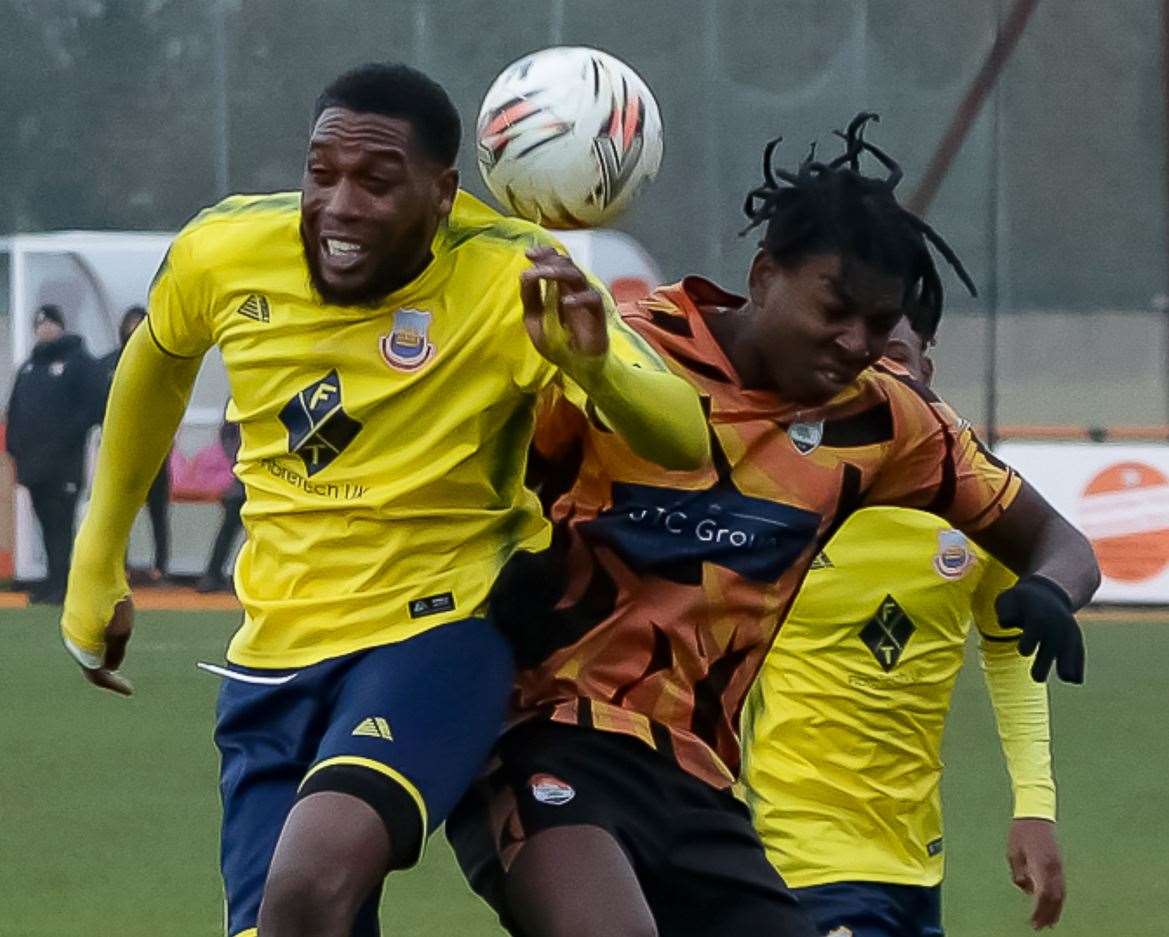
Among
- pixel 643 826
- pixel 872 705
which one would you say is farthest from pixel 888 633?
pixel 643 826

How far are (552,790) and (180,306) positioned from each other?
1125 mm

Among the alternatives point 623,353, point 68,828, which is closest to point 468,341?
point 623,353

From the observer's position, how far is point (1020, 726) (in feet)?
19.1

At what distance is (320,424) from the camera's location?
4.52 meters

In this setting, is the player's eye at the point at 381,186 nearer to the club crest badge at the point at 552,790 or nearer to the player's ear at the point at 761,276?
the player's ear at the point at 761,276

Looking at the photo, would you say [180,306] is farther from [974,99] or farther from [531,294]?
[974,99]

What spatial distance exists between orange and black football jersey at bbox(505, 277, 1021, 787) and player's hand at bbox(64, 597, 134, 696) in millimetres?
905

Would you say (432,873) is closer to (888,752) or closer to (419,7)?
(888,752)

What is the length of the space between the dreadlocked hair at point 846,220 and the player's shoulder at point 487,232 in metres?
0.40

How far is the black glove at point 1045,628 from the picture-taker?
4.26 m

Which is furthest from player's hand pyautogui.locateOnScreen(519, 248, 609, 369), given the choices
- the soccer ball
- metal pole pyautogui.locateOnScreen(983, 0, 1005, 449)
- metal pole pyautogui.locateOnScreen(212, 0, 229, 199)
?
metal pole pyautogui.locateOnScreen(212, 0, 229, 199)

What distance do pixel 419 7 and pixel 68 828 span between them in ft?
41.8

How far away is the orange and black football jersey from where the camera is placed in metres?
4.53

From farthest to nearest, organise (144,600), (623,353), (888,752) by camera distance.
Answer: (144,600)
(888,752)
(623,353)
